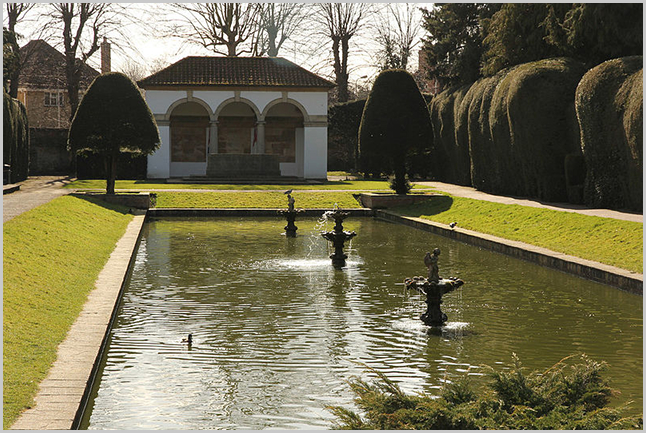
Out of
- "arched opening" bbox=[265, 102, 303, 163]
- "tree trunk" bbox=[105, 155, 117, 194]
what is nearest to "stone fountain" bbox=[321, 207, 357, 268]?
"tree trunk" bbox=[105, 155, 117, 194]

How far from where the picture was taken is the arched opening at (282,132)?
47406 mm

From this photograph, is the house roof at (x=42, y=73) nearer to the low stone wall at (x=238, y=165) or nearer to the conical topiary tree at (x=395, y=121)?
the low stone wall at (x=238, y=165)

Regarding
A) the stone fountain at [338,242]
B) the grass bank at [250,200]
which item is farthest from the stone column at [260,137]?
the stone fountain at [338,242]

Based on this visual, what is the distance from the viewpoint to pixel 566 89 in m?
24.6

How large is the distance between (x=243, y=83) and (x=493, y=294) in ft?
110

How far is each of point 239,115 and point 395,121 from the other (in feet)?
66.5

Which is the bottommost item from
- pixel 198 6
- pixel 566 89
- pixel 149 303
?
pixel 149 303

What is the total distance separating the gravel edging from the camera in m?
5.70

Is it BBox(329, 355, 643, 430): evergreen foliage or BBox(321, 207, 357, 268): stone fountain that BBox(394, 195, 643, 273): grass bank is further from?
BBox(329, 355, 643, 430): evergreen foliage

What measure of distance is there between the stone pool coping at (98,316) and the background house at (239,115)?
2188 centimetres

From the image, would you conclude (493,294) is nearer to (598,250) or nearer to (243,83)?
(598,250)

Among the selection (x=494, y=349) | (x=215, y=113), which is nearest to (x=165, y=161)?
(x=215, y=113)

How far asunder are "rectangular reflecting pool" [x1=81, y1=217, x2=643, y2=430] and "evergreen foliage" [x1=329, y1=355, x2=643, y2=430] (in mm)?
795

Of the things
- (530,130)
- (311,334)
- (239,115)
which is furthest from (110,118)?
(239,115)
